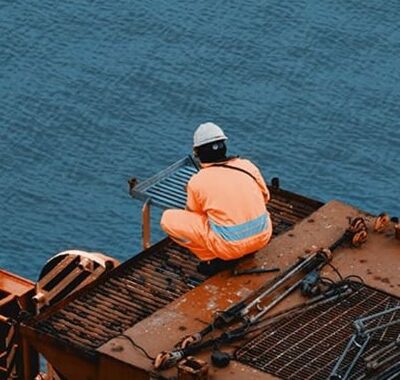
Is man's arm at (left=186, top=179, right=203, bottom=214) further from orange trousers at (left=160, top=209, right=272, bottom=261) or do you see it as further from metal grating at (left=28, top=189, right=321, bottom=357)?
metal grating at (left=28, top=189, right=321, bottom=357)

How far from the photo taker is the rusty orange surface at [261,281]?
535 inches

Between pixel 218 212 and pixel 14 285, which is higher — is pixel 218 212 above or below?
below

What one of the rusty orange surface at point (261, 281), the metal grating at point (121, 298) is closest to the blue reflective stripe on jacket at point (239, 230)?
the rusty orange surface at point (261, 281)

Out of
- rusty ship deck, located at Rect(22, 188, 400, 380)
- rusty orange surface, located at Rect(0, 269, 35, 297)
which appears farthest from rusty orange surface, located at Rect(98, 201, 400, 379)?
rusty orange surface, located at Rect(0, 269, 35, 297)

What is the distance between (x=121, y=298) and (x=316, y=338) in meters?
1.78

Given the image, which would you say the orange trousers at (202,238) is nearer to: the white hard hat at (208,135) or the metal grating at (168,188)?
the white hard hat at (208,135)

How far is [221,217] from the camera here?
48.1ft

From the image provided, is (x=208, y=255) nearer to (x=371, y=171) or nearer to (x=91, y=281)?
(x=91, y=281)

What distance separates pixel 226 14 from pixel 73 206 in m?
5.83

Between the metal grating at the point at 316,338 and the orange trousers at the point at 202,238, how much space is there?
820mm

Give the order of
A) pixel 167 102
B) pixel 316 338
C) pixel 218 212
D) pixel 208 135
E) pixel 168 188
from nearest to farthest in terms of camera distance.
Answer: pixel 316 338 → pixel 218 212 → pixel 208 135 → pixel 168 188 → pixel 167 102

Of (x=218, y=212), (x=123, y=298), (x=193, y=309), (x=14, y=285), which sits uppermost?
(x=14, y=285)

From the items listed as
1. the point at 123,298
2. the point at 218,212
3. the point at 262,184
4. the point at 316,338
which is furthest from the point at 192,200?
the point at 316,338

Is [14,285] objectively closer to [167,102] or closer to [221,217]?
[221,217]
